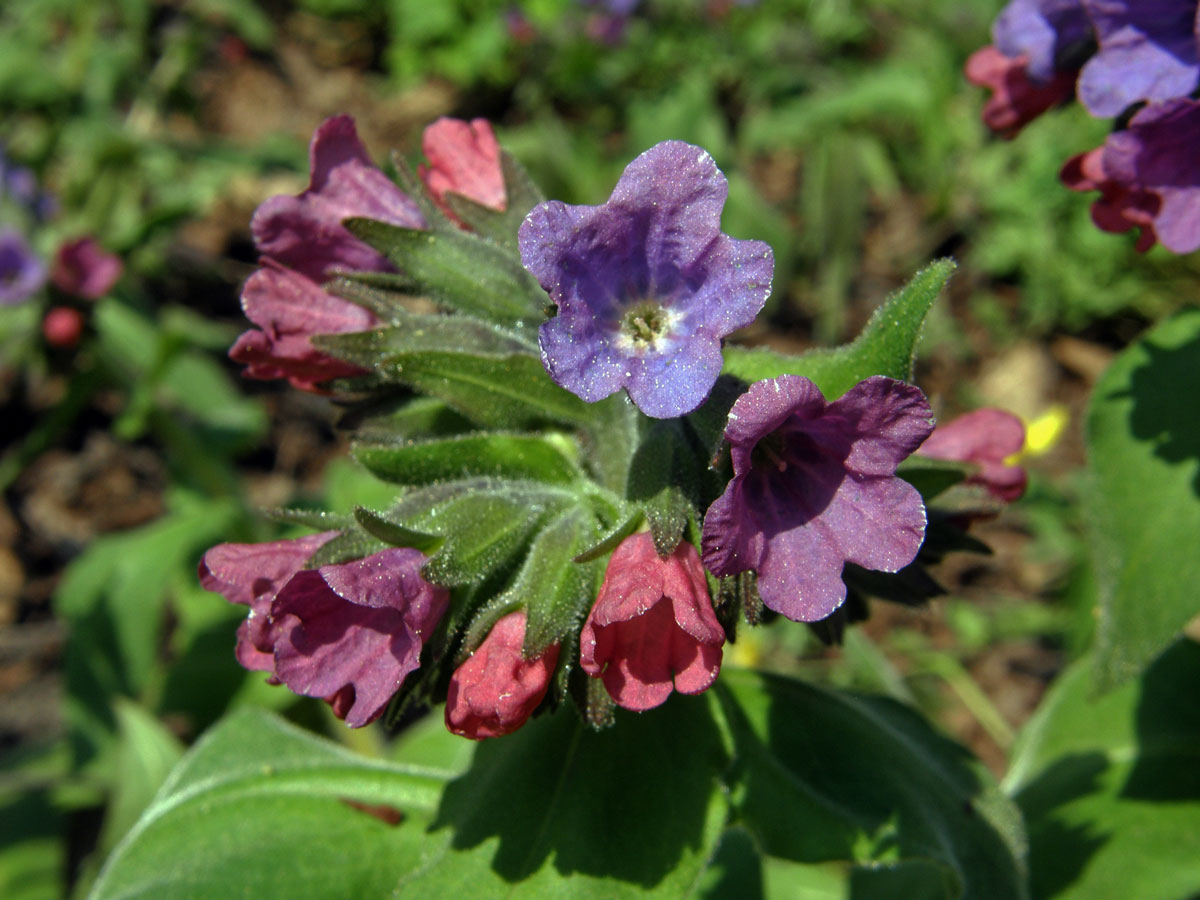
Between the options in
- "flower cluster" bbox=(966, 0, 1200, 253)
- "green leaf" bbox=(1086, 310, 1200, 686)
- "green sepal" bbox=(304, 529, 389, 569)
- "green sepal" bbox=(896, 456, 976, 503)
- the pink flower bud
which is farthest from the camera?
the pink flower bud

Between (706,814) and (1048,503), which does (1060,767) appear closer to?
(706,814)

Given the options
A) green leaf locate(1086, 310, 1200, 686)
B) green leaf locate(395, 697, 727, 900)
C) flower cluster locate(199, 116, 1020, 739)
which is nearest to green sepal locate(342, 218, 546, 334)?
flower cluster locate(199, 116, 1020, 739)

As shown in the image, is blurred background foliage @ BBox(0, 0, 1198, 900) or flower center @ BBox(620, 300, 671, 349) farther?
blurred background foliage @ BBox(0, 0, 1198, 900)

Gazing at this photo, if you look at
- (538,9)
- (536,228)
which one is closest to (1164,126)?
(536,228)

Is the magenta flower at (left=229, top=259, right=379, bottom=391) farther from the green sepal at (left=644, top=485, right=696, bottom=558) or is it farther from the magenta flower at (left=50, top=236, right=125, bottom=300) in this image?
the magenta flower at (left=50, top=236, right=125, bottom=300)

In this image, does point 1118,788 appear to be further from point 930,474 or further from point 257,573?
point 257,573

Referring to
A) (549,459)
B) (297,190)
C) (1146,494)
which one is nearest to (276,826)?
(549,459)
